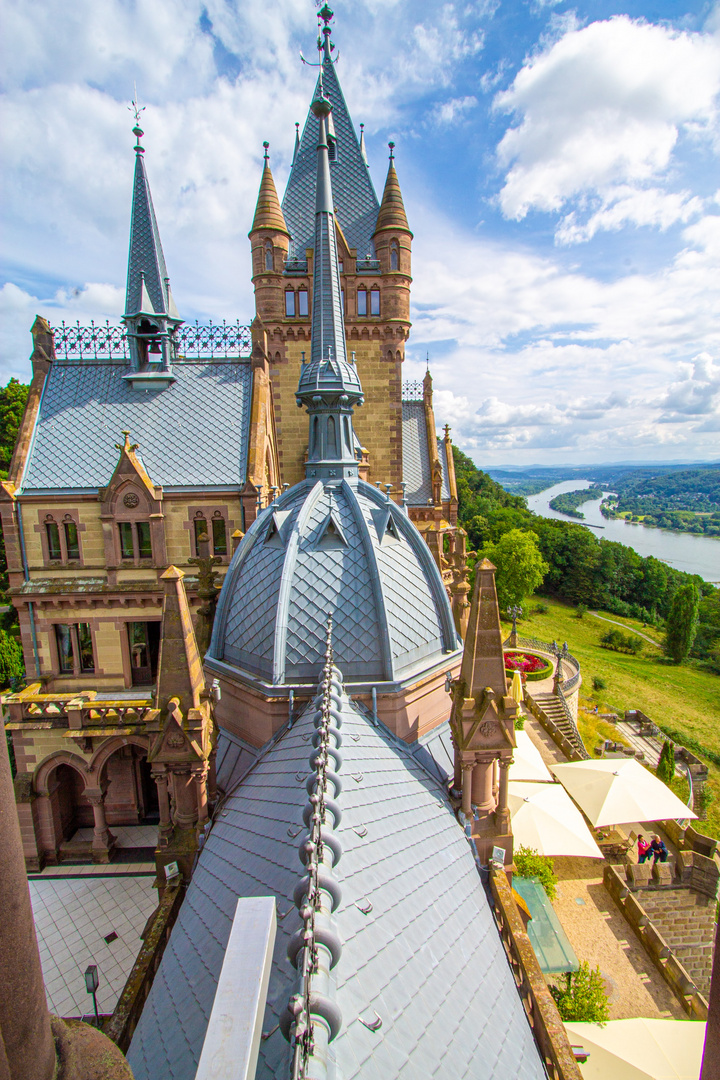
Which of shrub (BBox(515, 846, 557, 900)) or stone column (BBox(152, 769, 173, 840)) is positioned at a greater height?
stone column (BBox(152, 769, 173, 840))

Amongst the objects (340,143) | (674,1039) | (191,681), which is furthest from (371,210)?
(674,1039)

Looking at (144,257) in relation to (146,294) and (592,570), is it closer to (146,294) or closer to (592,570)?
(146,294)

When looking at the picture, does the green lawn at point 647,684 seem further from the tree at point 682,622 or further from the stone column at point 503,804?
the stone column at point 503,804

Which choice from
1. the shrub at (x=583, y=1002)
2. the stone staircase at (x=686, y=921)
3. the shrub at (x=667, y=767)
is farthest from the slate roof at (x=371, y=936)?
the shrub at (x=667, y=767)

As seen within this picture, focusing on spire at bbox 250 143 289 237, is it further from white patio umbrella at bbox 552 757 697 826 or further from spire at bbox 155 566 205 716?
white patio umbrella at bbox 552 757 697 826

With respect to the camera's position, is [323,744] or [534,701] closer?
[323,744]

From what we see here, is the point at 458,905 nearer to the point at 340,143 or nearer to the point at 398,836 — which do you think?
the point at 398,836

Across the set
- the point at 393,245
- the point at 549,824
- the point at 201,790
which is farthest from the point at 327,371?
the point at 549,824

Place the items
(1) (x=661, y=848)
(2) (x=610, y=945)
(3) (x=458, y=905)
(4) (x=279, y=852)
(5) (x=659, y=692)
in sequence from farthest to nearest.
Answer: (5) (x=659, y=692), (1) (x=661, y=848), (2) (x=610, y=945), (3) (x=458, y=905), (4) (x=279, y=852)

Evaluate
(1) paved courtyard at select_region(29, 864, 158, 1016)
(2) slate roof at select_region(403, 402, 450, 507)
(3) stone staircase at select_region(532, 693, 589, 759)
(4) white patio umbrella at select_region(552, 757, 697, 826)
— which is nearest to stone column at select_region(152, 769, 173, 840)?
(1) paved courtyard at select_region(29, 864, 158, 1016)
